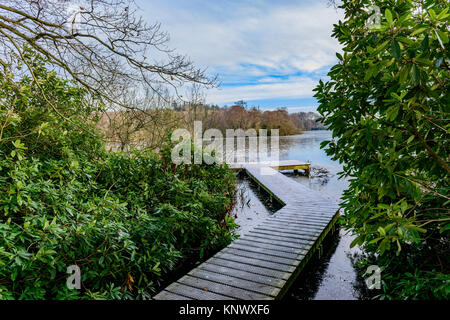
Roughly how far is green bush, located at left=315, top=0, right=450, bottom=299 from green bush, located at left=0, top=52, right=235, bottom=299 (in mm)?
2083

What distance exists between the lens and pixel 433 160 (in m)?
1.86

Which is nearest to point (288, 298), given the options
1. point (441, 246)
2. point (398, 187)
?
point (441, 246)

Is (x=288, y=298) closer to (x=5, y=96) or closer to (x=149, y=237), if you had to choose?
(x=149, y=237)

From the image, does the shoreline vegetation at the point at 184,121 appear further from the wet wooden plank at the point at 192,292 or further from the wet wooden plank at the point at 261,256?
the wet wooden plank at the point at 192,292

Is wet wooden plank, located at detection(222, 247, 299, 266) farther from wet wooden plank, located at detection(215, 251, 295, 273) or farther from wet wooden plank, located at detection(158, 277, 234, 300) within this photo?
wet wooden plank, located at detection(158, 277, 234, 300)

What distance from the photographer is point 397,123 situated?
1.73 m

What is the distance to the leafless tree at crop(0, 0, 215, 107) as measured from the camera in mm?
3414

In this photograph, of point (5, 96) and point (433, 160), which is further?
point (5, 96)

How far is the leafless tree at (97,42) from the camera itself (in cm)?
341

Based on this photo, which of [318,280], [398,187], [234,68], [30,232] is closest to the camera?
[398,187]

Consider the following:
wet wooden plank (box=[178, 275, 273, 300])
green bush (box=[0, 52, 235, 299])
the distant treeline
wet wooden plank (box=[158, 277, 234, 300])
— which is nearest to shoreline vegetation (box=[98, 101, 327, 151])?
the distant treeline

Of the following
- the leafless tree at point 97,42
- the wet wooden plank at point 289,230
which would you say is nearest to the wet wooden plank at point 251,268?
the wet wooden plank at point 289,230

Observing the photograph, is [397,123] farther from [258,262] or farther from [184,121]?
[184,121]
